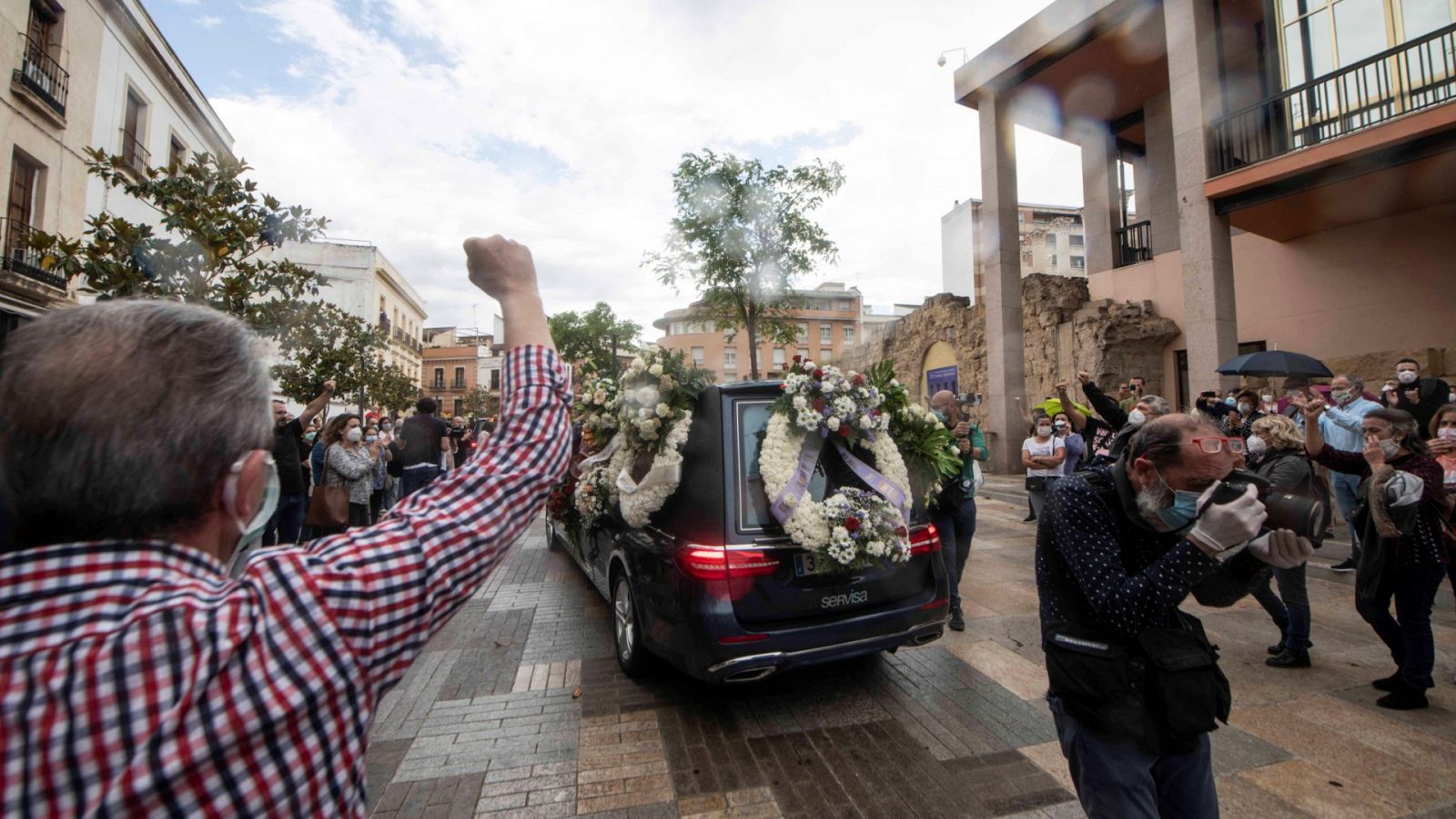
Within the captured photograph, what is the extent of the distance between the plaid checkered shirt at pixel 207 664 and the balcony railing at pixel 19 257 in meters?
15.0

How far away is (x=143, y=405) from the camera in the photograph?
883mm

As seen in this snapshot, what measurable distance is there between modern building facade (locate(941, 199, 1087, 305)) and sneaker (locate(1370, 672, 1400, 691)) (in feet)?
44.6

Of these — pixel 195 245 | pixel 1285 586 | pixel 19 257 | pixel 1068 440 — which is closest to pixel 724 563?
pixel 1285 586

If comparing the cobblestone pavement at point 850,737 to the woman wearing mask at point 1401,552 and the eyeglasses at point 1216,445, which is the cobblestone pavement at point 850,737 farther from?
the eyeglasses at point 1216,445

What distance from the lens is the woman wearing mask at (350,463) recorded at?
7621 mm

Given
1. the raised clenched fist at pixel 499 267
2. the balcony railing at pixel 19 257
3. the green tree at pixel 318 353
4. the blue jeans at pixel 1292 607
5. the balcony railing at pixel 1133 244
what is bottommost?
the blue jeans at pixel 1292 607

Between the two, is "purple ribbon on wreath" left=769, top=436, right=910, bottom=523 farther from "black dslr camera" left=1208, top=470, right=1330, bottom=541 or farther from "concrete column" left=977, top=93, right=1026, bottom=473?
"concrete column" left=977, top=93, right=1026, bottom=473

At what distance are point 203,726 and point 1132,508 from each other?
2.18 m

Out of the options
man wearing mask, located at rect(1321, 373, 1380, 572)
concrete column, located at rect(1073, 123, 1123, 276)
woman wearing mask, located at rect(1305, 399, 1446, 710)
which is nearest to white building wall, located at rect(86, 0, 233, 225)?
woman wearing mask, located at rect(1305, 399, 1446, 710)

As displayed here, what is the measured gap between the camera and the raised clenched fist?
1.25 metres

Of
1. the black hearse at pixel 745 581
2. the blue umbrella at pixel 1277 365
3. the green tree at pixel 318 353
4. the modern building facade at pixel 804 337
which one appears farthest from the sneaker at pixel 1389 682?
the modern building facade at pixel 804 337

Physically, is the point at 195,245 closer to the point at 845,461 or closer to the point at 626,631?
the point at 626,631

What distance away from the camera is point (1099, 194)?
700 inches

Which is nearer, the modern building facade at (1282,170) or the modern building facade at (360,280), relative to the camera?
the modern building facade at (1282,170)
